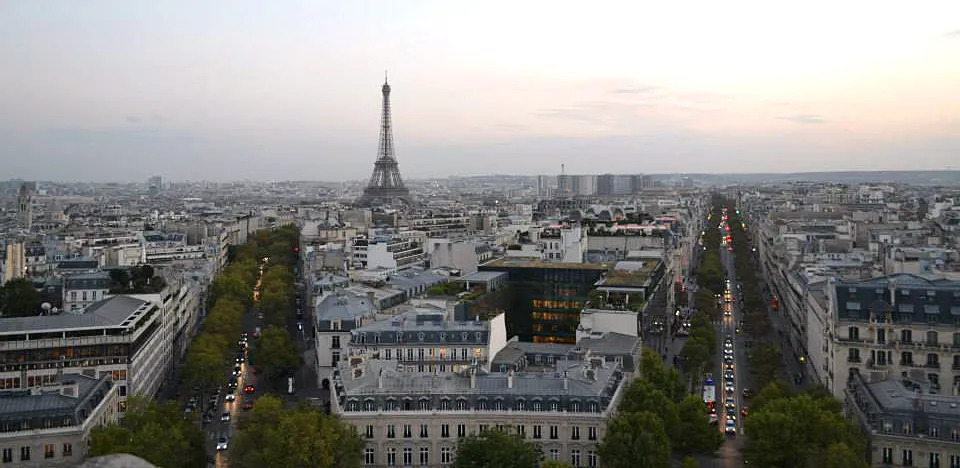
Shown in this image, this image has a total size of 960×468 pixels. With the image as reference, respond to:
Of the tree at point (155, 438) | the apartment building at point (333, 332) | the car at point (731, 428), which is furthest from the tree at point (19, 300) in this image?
the car at point (731, 428)

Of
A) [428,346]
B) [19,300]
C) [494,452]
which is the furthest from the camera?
[19,300]

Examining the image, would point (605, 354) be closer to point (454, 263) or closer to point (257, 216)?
point (454, 263)

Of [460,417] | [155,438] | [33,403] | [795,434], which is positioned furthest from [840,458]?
[33,403]

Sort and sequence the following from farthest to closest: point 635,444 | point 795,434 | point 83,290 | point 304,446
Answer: point 83,290, point 795,434, point 635,444, point 304,446

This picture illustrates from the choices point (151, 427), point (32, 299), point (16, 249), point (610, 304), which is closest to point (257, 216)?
point (16, 249)

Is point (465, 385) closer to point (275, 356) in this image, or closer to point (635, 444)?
point (635, 444)
